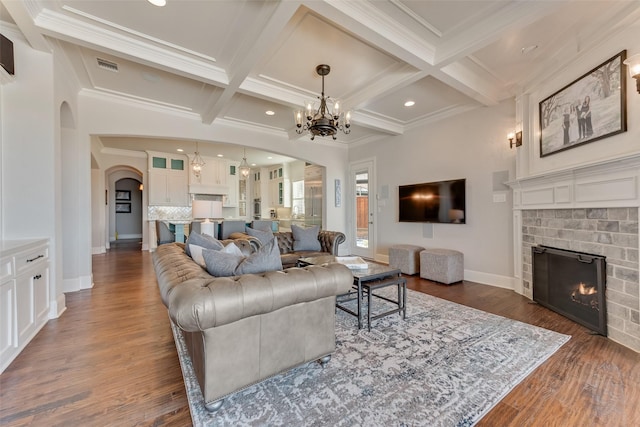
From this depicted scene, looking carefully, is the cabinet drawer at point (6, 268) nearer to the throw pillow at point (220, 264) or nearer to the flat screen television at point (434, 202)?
the throw pillow at point (220, 264)

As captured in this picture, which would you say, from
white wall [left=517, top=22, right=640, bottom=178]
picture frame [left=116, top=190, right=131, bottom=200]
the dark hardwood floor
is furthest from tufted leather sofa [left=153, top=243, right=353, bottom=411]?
picture frame [left=116, top=190, right=131, bottom=200]

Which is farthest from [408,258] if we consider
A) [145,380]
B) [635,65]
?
[145,380]

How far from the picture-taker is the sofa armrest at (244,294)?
4.16 feet

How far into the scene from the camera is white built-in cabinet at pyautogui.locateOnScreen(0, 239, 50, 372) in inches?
74.9

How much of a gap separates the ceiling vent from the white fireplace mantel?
5126 millimetres

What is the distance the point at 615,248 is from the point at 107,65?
5539 millimetres

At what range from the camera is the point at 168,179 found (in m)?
7.79

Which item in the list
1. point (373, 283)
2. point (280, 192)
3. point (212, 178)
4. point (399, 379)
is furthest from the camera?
point (280, 192)

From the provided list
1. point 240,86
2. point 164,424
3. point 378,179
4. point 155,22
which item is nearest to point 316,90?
point 240,86

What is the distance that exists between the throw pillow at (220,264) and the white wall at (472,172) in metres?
3.84

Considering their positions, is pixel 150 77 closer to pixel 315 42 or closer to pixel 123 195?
pixel 315 42

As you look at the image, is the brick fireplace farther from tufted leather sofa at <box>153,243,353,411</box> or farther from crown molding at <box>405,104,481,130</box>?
tufted leather sofa at <box>153,243,353,411</box>

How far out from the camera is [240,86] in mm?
3387

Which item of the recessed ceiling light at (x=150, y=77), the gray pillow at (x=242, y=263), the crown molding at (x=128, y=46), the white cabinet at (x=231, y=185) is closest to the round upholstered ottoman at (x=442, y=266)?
the gray pillow at (x=242, y=263)
